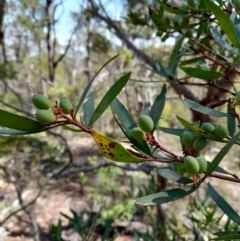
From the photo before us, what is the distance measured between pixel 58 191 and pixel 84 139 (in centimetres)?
212

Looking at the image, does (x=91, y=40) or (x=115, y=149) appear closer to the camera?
(x=115, y=149)

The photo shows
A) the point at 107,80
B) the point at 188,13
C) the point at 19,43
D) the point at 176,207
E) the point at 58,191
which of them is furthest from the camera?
the point at 19,43

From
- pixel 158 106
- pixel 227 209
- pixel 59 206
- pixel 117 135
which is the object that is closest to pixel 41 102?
pixel 158 106

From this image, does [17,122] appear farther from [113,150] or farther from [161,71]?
[161,71]

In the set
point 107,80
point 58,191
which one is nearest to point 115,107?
point 58,191

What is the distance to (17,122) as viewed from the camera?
0.24 m

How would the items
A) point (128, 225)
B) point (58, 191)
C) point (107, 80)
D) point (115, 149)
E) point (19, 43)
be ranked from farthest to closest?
point (19, 43) → point (107, 80) → point (58, 191) → point (128, 225) → point (115, 149)

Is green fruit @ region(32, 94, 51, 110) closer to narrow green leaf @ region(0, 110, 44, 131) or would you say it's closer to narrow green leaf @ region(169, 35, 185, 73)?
narrow green leaf @ region(0, 110, 44, 131)

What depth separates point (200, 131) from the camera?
29 cm

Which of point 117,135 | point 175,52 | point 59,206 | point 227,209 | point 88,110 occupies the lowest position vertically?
point 227,209

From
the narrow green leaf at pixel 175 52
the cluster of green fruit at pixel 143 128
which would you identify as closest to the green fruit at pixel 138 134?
the cluster of green fruit at pixel 143 128

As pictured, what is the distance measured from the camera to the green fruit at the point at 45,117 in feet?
0.74

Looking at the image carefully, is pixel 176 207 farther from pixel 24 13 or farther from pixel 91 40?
pixel 24 13

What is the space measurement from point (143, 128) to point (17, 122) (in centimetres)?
10
